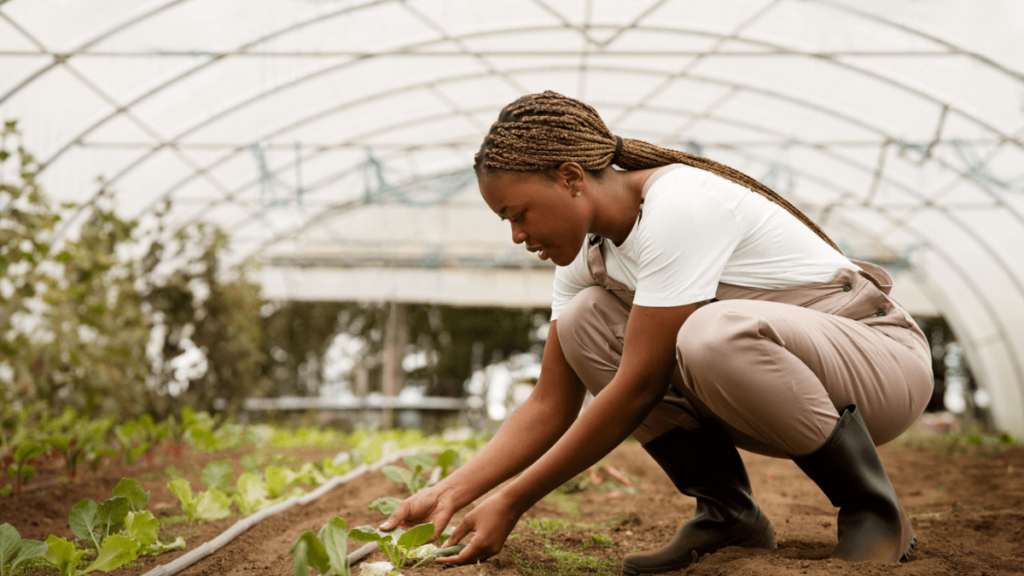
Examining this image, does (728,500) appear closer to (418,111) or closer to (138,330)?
(138,330)

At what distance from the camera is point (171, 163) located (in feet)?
26.4

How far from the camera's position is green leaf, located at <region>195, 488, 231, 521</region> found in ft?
6.13

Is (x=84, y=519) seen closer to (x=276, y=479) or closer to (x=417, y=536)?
(x=417, y=536)

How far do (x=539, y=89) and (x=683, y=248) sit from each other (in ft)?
23.0

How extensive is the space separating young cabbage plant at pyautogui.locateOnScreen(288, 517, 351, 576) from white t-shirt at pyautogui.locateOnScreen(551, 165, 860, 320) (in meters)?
0.59

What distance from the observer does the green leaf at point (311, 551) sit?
955 millimetres

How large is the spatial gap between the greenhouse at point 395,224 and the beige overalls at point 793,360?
34 millimetres

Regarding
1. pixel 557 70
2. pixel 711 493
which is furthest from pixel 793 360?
pixel 557 70

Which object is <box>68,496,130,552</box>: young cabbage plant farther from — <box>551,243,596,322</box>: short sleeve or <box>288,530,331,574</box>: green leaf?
<box>551,243,596,322</box>: short sleeve

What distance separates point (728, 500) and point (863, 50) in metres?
5.78

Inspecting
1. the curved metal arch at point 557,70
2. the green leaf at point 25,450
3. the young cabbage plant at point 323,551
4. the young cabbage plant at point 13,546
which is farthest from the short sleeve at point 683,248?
the curved metal arch at point 557,70

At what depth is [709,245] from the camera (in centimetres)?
123

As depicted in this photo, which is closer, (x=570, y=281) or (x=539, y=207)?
(x=539, y=207)

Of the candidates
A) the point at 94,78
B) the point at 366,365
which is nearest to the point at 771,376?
the point at 94,78
